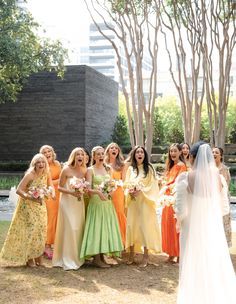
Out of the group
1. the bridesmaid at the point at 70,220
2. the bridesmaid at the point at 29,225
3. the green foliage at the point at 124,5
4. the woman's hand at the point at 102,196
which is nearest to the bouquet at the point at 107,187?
the woman's hand at the point at 102,196

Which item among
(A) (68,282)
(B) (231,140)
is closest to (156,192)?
(A) (68,282)

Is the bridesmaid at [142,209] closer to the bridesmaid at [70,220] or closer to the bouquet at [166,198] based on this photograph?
the bouquet at [166,198]

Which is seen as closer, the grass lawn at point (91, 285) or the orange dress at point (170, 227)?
the grass lawn at point (91, 285)

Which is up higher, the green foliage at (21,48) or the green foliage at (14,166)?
the green foliage at (21,48)

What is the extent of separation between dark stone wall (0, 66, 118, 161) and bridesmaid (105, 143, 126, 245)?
57.1 ft

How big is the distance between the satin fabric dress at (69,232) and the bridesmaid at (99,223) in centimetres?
13

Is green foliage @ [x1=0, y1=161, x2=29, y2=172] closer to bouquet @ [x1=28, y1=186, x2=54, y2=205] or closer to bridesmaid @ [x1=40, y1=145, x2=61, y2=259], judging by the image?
bridesmaid @ [x1=40, y1=145, x2=61, y2=259]

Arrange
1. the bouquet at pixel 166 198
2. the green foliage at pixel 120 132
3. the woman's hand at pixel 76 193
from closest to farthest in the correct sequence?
the woman's hand at pixel 76 193
the bouquet at pixel 166 198
the green foliage at pixel 120 132

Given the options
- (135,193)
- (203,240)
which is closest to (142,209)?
(135,193)

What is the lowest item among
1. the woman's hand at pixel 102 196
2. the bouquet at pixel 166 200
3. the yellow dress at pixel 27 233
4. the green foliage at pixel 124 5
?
the yellow dress at pixel 27 233

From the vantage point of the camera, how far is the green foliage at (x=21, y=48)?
17.8 meters

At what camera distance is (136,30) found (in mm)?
17938

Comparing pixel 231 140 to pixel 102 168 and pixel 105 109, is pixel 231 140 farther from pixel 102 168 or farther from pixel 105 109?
pixel 102 168

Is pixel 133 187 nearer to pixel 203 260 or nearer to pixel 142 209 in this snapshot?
pixel 142 209
